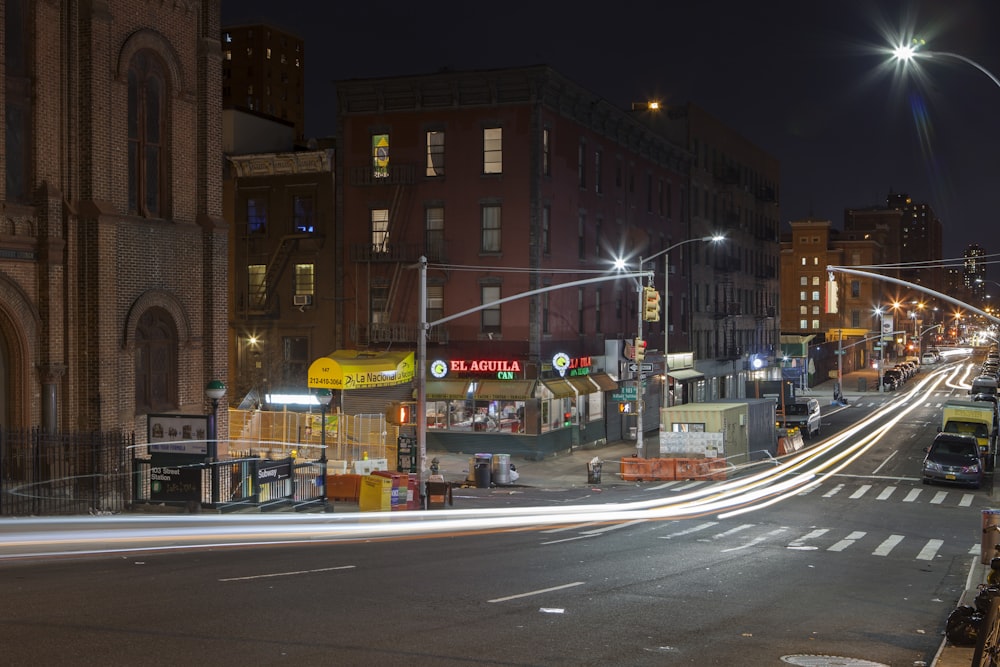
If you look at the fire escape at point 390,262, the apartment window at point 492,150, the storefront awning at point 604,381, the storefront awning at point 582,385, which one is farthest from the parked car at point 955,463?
the apartment window at point 492,150

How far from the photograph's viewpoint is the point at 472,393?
45.5 meters

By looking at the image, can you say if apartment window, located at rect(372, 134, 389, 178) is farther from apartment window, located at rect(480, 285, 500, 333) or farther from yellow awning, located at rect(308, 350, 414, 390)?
yellow awning, located at rect(308, 350, 414, 390)

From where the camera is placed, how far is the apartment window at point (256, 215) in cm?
4912

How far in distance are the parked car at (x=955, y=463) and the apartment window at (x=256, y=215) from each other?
31538mm

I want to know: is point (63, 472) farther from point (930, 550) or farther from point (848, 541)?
point (930, 550)

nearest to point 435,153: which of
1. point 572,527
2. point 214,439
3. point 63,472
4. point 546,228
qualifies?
point 546,228

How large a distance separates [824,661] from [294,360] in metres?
39.9

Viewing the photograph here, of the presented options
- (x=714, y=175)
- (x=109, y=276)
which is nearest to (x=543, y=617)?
(x=109, y=276)

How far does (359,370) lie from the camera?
127ft

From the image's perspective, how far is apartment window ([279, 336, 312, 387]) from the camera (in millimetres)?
49000

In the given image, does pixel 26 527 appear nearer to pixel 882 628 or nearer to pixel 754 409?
pixel 882 628

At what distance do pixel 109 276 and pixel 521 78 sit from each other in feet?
82.5

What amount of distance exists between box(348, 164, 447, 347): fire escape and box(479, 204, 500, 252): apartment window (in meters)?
2.23

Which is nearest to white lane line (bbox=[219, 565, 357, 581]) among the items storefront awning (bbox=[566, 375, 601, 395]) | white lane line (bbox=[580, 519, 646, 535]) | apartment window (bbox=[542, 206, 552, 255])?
white lane line (bbox=[580, 519, 646, 535])
